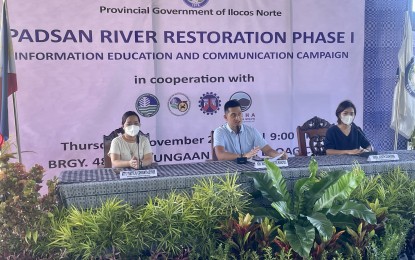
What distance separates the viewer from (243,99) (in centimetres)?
463

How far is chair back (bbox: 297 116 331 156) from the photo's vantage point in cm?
395

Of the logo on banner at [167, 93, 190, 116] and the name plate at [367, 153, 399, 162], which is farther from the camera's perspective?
A: the logo on banner at [167, 93, 190, 116]

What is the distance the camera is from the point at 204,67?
449cm

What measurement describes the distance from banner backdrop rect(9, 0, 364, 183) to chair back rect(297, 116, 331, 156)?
0.72 m

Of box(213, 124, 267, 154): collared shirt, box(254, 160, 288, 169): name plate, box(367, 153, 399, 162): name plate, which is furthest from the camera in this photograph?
box(213, 124, 267, 154): collared shirt

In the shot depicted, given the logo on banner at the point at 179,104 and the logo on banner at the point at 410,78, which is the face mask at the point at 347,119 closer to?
the logo on banner at the point at 410,78

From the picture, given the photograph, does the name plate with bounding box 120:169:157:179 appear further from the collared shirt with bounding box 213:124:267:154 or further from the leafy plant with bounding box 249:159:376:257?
the collared shirt with bounding box 213:124:267:154

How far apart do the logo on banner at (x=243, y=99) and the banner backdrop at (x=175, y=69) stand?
11mm

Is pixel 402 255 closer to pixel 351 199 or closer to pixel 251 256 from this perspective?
pixel 351 199

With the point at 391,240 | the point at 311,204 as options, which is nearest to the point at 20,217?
the point at 311,204

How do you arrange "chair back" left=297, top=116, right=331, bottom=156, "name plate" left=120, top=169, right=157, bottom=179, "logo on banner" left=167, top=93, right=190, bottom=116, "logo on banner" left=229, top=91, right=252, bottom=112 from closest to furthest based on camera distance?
"name plate" left=120, top=169, right=157, bottom=179 → "chair back" left=297, top=116, right=331, bottom=156 → "logo on banner" left=167, top=93, right=190, bottom=116 → "logo on banner" left=229, top=91, right=252, bottom=112

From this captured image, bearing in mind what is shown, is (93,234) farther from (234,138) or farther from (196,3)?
(196,3)

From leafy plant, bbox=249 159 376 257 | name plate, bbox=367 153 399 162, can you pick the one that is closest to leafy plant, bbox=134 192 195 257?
leafy plant, bbox=249 159 376 257

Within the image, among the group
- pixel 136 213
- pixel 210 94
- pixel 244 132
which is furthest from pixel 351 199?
pixel 210 94
